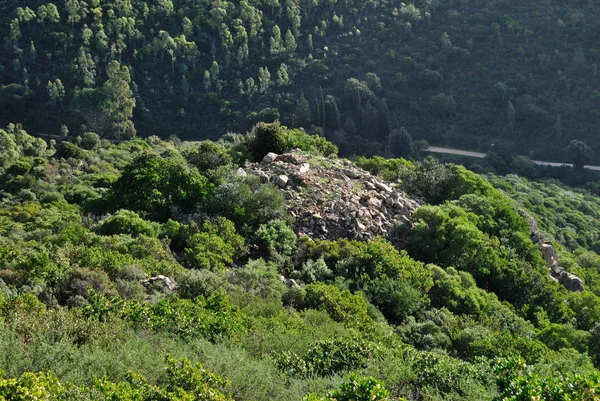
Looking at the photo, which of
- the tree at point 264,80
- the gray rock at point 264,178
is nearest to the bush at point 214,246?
the gray rock at point 264,178

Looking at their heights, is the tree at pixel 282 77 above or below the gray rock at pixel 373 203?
below

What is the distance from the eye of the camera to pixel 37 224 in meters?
28.5

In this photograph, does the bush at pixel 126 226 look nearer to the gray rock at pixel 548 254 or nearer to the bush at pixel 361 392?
the bush at pixel 361 392

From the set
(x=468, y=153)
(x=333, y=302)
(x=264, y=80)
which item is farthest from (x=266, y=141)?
(x=264, y=80)

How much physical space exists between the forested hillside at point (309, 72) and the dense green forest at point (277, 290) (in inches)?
1249

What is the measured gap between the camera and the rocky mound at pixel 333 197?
28828 millimetres

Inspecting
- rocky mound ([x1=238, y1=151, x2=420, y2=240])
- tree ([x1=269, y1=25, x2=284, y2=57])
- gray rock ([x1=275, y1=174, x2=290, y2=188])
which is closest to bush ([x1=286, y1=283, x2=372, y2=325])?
rocky mound ([x1=238, y1=151, x2=420, y2=240])

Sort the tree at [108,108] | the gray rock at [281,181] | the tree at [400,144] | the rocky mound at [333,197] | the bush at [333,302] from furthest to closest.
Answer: the tree at [108,108] < the tree at [400,144] < the gray rock at [281,181] < the rocky mound at [333,197] < the bush at [333,302]

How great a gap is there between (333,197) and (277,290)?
338 inches

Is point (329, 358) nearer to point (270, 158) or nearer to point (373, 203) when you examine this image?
point (373, 203)

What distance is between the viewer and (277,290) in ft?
73.2

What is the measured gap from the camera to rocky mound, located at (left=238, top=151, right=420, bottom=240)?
2883 cm

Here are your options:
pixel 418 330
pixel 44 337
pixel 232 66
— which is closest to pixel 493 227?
pixel 418 330

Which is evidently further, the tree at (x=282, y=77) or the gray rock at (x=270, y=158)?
the tree at (x=282, y=77)
